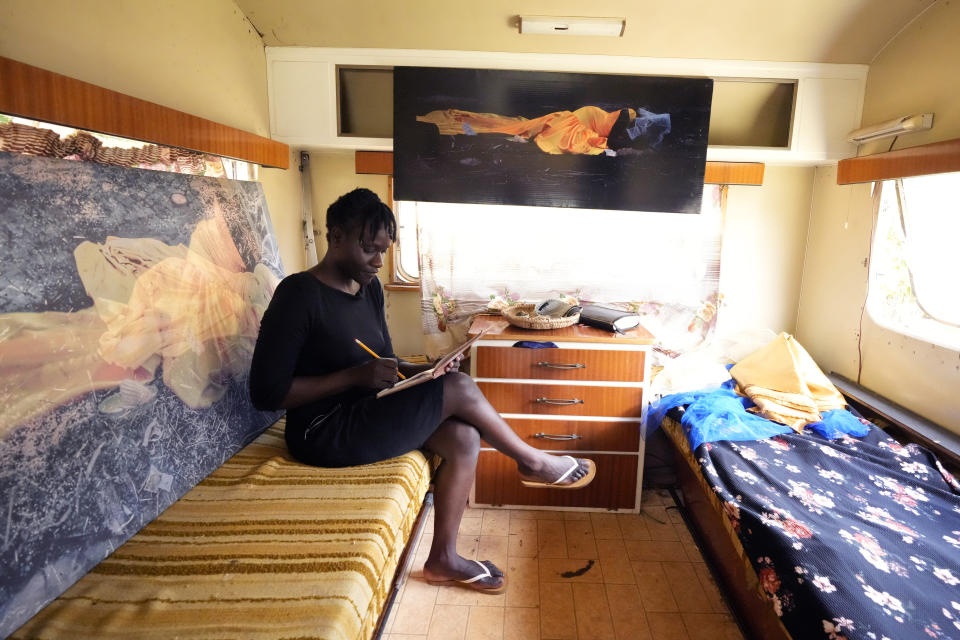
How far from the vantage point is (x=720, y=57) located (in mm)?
2463

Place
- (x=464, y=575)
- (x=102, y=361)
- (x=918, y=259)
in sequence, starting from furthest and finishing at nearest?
(x=918, y=259) → (x=464, y=575) → (x=102, y=361)

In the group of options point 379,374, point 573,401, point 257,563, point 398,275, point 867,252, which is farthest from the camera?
point 398,275

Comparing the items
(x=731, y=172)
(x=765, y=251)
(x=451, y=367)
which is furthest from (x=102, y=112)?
(x=765, y=251)

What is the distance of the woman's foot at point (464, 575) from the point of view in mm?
1934

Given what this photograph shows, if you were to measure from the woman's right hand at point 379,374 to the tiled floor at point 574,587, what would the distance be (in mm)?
901

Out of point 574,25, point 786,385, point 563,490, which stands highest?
point 574,25

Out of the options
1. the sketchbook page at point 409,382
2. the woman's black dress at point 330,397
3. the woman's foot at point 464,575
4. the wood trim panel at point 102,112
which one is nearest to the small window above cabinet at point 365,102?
the wood trim panel at point 102,112

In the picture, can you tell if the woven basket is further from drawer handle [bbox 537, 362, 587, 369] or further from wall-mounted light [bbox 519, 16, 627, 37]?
wall-mounted light [bbox 519, 16, 627, 37]

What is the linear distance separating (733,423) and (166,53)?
2703 millimetres

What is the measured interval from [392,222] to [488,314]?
1093mm

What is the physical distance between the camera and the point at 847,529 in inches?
60.2

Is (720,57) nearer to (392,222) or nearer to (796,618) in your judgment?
(392,222)

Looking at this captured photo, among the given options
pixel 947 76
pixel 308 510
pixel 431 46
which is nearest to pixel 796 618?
pixel 308 510

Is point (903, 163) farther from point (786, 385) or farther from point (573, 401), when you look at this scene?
point (573, 401)
